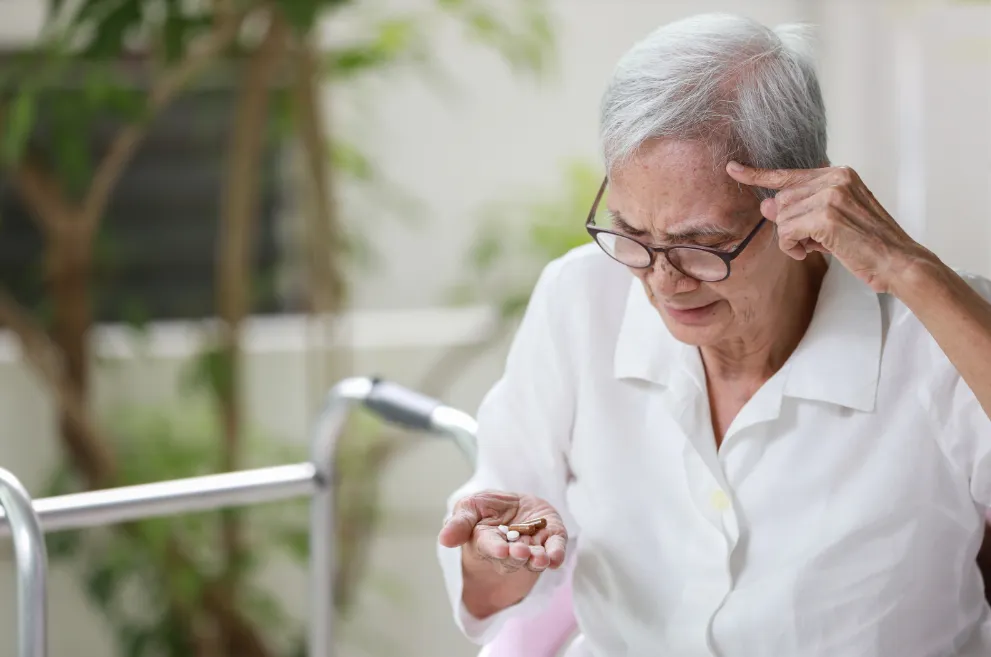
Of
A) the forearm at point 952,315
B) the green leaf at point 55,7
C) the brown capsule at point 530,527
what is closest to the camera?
the forearm at point 952,315

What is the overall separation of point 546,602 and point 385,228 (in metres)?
1.99

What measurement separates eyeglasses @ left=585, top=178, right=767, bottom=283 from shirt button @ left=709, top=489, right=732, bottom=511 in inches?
9.8

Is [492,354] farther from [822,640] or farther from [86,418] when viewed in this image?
[822,640]

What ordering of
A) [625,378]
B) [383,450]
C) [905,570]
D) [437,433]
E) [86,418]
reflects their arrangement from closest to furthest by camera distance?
[905,570]
[625,378]
[437,433]
[86,418]
[383,450]

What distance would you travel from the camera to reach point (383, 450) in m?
2.84

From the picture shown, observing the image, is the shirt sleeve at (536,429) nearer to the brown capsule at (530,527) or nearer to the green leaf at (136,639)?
the brown capsule at (530,527)

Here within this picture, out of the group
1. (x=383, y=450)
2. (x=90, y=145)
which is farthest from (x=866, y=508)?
(x=90, y=145)

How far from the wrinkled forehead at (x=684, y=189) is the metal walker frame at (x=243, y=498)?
17.9 inches

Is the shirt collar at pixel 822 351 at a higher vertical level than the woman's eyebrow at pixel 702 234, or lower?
lower

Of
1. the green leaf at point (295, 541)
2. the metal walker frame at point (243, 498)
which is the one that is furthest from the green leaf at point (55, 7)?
the green leaf at point (295, 541)

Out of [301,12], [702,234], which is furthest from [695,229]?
[301,12]

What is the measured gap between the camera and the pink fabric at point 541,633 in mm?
1410

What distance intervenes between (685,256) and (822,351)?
0.22 metres

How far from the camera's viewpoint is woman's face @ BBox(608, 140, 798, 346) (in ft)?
3.83
